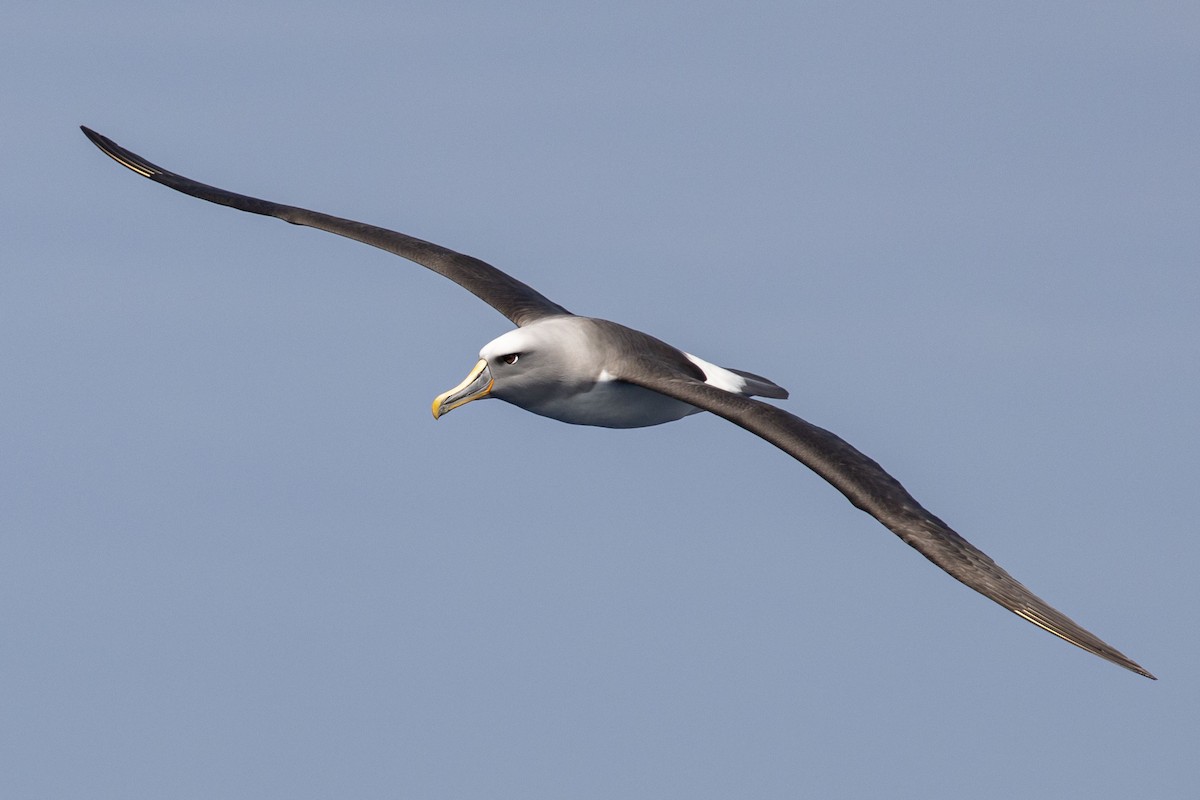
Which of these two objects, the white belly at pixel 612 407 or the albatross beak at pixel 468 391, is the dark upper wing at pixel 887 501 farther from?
the albatross beak at pixel 468 391

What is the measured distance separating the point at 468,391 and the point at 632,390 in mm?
1612

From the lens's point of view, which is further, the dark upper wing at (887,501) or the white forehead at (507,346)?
the white forehead at (507,346)

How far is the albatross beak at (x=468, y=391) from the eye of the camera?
16.9 meters

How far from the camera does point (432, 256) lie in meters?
20.3

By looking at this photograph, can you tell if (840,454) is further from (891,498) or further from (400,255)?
(400,255)

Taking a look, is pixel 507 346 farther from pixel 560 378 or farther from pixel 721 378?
pixel 721 378

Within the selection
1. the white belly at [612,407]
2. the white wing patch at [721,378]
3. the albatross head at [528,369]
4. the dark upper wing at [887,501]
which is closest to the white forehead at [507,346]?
the albatross head at [528,369]

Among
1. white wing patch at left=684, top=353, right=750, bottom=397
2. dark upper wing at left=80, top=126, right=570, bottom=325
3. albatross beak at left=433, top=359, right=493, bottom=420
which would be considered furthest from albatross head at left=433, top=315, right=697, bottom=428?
dark upper wing at left=80, top=126, right=570, bottom=325

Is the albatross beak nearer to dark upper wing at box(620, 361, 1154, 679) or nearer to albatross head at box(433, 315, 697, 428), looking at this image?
albatross head at box(433, 315, 697, 428)

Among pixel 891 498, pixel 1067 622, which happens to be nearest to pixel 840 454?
pixel 891 498

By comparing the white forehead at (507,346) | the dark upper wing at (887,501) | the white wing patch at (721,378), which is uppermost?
the white wing patch at (721,378)

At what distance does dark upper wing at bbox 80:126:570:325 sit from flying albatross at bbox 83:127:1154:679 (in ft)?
0.04

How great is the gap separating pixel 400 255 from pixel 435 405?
388 cm

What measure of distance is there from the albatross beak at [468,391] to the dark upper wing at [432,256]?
1.90 metres
